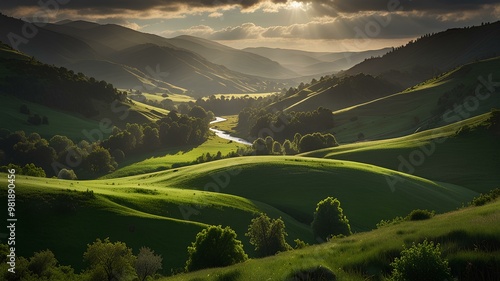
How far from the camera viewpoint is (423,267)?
48.2 ft

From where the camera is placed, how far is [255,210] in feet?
275

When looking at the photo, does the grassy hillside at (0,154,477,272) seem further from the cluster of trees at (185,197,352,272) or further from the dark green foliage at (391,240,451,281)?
the dark green foliage at (391,240,451,281)

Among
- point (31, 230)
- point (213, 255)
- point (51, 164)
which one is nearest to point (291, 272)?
point (213, 255)

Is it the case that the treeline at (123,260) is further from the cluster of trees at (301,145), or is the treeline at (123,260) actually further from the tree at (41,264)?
the cluster of trees at (301,145)

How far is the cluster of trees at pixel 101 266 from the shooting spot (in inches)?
1588

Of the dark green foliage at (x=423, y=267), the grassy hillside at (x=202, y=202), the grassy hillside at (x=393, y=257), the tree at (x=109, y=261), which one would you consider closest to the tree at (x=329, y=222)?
the grassy hillside at (x=202, y=202)

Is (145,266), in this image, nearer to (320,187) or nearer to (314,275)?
(314,275)

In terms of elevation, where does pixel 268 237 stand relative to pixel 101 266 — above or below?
below

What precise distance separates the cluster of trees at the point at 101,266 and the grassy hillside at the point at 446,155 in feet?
332

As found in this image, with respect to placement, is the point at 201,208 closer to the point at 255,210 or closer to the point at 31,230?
the point at 255,210

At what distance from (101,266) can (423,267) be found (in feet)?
112

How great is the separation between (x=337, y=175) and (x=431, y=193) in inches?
903

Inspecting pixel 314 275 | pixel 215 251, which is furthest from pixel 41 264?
pixel 314 275

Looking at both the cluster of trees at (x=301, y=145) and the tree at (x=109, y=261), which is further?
the cluster of trees at (x=301, y=145)
